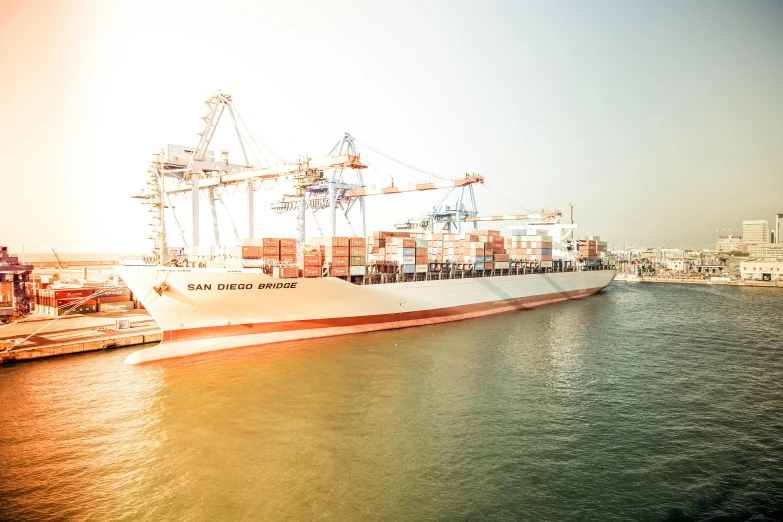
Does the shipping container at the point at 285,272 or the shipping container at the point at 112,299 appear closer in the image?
the shipping container at the point at 285,272

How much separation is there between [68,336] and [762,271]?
3797 inches

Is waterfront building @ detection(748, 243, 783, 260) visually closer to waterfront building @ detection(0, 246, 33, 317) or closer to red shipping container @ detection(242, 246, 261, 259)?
red shipping container @ detection(242, 246, 261, 259)

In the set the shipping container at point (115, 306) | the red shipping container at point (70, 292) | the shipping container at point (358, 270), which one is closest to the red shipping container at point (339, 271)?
the shipping container at point (358, 270)

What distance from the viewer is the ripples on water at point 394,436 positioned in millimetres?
9570

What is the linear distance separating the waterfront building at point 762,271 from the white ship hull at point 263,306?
229 feet

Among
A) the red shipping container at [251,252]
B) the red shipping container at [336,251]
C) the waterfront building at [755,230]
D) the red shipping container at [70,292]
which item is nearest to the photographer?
the red shipping container at [251,252]

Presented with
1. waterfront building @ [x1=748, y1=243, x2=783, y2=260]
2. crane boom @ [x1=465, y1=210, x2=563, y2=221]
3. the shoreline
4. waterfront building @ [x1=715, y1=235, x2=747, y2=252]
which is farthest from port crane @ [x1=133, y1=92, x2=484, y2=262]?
waterfront building @ [x1=715, y1=235, x2=747, y2=252]

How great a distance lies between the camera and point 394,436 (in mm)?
12797

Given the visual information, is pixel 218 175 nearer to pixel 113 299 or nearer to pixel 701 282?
pixel 113 299

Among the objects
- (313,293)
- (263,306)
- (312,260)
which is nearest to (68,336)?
(263,306)

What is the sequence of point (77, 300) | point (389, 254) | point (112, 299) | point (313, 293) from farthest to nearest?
point (112, 299)
point (389, 254)
point (77, 300)
point (313, 293)

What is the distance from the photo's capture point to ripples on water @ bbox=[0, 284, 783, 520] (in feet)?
31.4

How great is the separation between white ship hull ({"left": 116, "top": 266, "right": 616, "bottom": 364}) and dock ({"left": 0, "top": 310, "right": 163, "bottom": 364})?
3.83 metres

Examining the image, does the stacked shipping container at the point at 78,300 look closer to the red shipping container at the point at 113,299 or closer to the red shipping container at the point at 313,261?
the red shipping container at the point at 113,299
